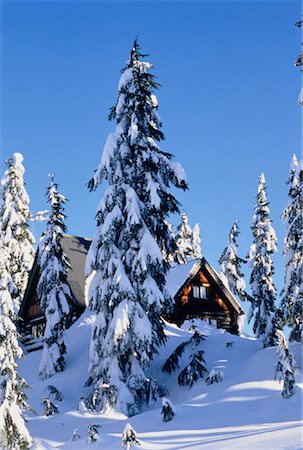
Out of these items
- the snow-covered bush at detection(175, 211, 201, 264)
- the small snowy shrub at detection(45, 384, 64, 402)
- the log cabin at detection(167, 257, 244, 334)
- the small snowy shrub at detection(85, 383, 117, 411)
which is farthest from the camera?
the snow-covered bush at detection(175, 211, 201, 264)

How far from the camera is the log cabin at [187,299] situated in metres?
36.8

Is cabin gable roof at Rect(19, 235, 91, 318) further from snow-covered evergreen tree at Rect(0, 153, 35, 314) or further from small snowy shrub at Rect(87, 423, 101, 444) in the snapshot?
small snowy shrub at Rect(87, 423, 101, 444)

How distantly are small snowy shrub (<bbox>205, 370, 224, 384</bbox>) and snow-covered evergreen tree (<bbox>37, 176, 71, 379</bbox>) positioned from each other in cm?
976

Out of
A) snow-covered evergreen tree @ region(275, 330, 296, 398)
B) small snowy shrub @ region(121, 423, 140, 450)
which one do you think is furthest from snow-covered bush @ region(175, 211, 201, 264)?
small snowy shrub @ region(121, 423, 140, 450)

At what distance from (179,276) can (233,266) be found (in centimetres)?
2063

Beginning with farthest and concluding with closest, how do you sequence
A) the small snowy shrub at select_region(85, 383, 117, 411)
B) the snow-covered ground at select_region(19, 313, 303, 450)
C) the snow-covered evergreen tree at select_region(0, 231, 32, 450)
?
the small snowy shrub at select_region(85, 383, 117, 411), the snow-covered evergreen tree at select_region(0, 231, 32, 450), the snow-covered ground at select_region(19, 313, 303, 450)

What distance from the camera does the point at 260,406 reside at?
1816 centimetres

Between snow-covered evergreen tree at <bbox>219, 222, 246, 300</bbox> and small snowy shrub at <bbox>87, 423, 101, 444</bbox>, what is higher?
snow-covered evergreen tree at <bbox>219, 222, 246, 300</bbox>

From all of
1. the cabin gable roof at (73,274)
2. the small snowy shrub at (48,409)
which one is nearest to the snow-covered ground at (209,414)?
the small snowy shrub at (48,409)

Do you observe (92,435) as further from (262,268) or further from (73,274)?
(73,274)

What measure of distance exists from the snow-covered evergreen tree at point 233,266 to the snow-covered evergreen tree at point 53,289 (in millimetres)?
27557

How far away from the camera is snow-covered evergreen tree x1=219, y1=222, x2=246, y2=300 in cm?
5644

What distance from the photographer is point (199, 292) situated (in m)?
38.1

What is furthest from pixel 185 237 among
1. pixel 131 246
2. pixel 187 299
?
pixel 131 246
